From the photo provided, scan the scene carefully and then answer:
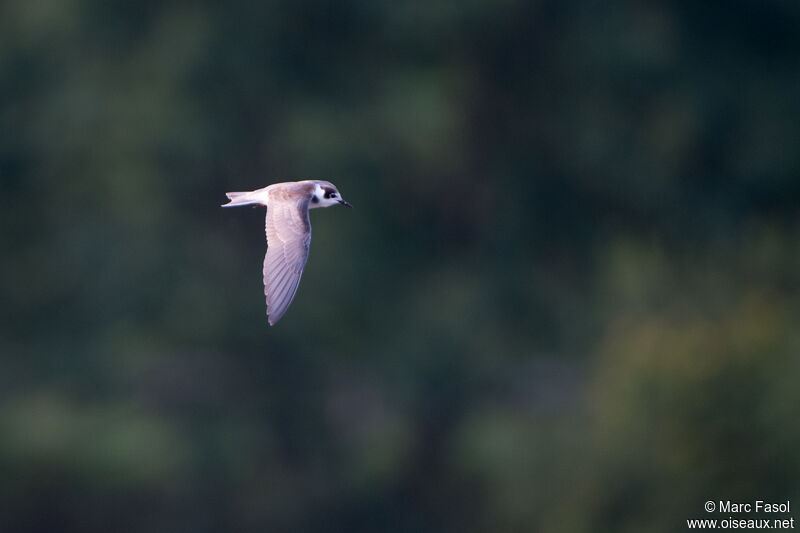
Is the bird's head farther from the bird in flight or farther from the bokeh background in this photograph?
the bokeh background

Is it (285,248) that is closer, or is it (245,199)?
(285,248)

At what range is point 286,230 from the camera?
5.00m

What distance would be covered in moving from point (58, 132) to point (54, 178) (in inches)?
21.0

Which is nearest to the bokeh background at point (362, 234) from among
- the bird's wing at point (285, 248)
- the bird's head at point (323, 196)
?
the bird's head at point (323, 196)

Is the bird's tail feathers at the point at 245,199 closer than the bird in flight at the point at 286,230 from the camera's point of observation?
No

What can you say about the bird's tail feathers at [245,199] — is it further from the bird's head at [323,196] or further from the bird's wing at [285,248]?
the bird's head at [323,196]

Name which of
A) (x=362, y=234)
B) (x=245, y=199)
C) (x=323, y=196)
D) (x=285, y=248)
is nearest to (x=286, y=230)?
(x=285, y=248)

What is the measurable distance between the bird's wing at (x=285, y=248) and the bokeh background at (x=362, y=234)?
233 inches

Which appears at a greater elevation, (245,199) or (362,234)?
(245,199)

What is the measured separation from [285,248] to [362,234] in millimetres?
9672

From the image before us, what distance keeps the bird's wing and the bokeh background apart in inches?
233

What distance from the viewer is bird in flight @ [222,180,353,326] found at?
455 centimetres

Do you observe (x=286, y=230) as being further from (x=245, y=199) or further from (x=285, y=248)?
(x=245, y=199)

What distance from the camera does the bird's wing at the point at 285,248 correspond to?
454 cm
